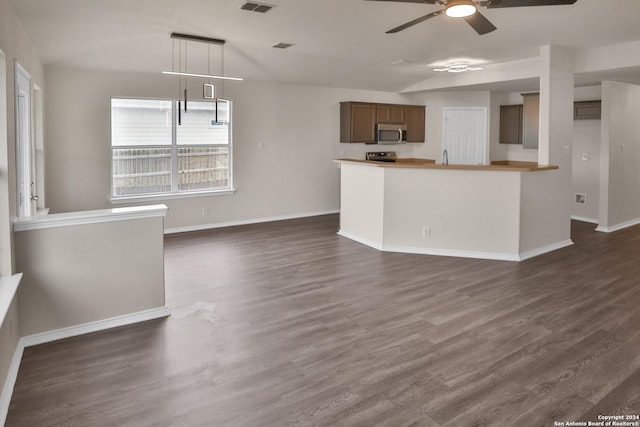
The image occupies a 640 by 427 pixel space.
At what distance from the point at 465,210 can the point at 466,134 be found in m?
3.98

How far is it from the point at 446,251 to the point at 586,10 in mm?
2880

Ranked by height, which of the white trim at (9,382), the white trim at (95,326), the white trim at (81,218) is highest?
the white trim at (81,218)

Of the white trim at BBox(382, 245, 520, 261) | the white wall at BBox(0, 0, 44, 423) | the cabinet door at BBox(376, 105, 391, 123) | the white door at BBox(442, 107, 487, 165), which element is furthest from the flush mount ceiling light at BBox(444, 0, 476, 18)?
the white door at BBox(442, 107, 487, 165)

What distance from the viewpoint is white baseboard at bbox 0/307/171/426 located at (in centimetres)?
259

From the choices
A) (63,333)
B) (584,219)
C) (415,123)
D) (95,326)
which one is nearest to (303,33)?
(95,326)

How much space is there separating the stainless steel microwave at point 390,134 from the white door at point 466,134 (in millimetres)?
896

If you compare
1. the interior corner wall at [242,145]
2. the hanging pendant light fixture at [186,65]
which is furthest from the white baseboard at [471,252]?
the hanging pendant light fixture at [186,65]

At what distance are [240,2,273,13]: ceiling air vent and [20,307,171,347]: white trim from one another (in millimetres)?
2621

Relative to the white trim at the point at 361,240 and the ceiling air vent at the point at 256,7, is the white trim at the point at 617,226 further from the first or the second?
the ceiling air vent at the point at 256,7

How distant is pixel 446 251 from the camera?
573cm

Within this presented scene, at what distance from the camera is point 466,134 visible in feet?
30.0

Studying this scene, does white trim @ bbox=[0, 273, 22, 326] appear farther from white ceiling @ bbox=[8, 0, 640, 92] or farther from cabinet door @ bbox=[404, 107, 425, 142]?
A: cabinet door @ bbox=[404, 107, 425, 142]

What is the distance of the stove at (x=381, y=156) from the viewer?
9016 millimetres

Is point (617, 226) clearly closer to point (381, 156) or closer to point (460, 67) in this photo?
point (460, 67)
